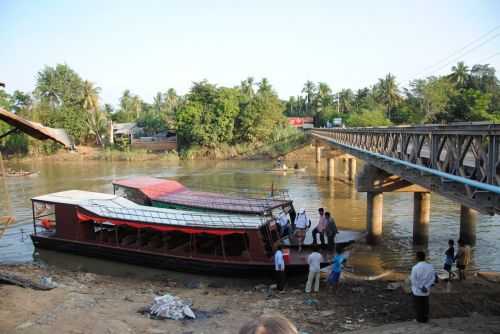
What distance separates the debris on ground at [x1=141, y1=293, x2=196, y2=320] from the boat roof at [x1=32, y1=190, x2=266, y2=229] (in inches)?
143

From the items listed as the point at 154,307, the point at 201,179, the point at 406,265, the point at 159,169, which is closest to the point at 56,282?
the point at 154,307

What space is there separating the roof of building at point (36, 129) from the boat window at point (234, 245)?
22.7 feet

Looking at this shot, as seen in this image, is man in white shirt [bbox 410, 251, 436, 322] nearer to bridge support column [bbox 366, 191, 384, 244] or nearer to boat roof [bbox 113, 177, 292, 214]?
boat roof [bbox 113, 177, 292, 214]

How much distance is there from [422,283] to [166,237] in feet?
30.8

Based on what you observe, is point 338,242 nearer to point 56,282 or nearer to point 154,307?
point 154,307

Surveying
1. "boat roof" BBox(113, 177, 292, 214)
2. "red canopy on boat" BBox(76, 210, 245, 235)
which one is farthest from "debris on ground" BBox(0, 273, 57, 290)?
"boat roof" BBox(113, 177, 292, 214)

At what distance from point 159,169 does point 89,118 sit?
26.0 meters

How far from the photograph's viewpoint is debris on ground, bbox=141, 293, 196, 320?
9531 millimetres

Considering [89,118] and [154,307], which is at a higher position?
[89,118]

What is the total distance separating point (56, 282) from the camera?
1269cm

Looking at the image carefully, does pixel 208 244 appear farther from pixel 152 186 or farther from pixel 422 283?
pixel 422 283

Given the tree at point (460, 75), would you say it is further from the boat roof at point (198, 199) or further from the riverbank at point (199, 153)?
the boat roof at point (198, 199)

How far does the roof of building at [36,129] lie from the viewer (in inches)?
333

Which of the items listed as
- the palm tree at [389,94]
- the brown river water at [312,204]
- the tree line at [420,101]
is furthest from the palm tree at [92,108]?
the palm tree at [389,94]
